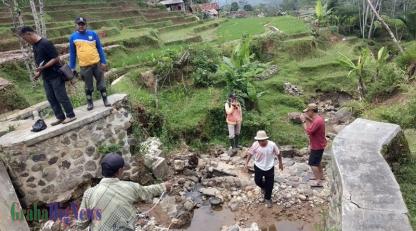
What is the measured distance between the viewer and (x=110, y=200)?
3.60 meters

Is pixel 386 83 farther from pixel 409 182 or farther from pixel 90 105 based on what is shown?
pixel 90 105

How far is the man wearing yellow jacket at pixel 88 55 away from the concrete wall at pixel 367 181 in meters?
4.13

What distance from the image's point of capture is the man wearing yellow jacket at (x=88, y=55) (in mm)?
6270

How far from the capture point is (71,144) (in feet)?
21.0

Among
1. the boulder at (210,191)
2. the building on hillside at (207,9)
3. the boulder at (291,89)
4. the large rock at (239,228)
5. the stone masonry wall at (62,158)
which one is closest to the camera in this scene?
the stone masonry wall at (62,158)

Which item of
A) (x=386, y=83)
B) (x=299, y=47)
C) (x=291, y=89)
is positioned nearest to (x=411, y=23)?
(x=299, y=47)

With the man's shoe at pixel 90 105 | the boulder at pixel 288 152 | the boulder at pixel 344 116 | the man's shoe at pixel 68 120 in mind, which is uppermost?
the man's shoe at pixel 90 105

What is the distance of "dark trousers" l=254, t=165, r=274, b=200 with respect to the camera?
21.6 feet

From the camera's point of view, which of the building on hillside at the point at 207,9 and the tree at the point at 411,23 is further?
the building on hillside at the point at 207,9

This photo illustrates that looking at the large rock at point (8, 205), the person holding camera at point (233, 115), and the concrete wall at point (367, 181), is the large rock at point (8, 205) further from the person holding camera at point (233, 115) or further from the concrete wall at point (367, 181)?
the person holding camera at point (233, 115)

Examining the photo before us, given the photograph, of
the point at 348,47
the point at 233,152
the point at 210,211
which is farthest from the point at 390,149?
the point at 348,47

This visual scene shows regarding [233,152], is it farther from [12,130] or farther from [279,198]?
[12,130]

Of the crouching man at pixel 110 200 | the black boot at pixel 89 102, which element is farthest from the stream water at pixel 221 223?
the crouching man at pixel 110 200

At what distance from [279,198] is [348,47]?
54.4 ft
